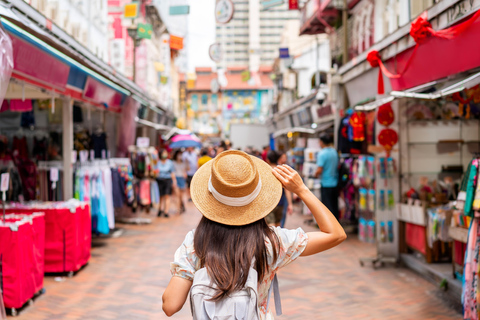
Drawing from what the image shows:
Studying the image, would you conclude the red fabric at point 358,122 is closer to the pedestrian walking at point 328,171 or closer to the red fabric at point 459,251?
the pedestrian walking at point 328,171

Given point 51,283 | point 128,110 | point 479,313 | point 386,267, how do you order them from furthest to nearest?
point 128,110 → point 386,267 → point 51,283 → point 479,313

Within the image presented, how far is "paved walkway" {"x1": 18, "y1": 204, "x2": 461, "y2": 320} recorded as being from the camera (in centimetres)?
527

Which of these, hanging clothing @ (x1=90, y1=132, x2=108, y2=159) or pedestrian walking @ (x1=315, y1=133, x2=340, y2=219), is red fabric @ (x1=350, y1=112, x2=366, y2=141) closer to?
pedestrian walking @ (x1=315, y1=133, x2=340, y2=219)

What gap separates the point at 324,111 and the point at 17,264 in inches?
398

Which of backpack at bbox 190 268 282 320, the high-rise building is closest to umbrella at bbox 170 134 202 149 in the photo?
backpack at bbox 190 268 282 320

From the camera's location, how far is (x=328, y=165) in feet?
31.4

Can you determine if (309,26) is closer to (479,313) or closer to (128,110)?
(128,110)

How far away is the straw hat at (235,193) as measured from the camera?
206 centimetres

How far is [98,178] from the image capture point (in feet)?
28.1

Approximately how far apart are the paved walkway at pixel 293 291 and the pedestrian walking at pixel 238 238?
10.5 feet

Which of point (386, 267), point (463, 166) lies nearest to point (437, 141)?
Result: point (463, 166)

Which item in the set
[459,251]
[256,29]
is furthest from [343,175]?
[256,29]

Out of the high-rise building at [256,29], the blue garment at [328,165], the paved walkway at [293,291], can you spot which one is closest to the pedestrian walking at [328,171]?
the blue garment at [328,165]

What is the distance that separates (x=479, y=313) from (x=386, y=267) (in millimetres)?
2886
